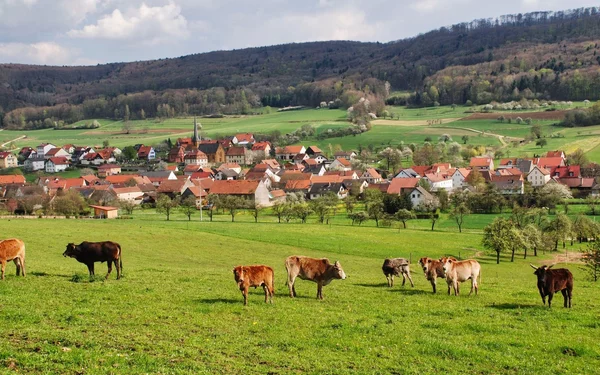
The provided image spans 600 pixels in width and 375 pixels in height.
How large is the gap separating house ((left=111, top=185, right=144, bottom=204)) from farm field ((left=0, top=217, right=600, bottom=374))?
238 feet

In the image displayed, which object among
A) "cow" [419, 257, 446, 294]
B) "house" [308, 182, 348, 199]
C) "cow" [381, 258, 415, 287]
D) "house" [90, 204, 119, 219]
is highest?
"cow" [419, 257, 446, 294]

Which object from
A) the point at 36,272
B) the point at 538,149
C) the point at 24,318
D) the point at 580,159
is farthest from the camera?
the point at 538,149

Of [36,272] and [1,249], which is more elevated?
[1,249]

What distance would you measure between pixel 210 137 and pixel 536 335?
169790mm

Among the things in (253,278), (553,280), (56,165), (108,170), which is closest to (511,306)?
(553,280)

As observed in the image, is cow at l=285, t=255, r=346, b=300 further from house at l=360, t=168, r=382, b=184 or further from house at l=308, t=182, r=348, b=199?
house at l=360, t=168, r=382, b=184

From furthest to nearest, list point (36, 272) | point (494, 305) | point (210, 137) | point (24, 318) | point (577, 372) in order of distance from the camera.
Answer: point (210, 137) → point (36, 272) → point (494, 305) → point (24, 318) → point (577, 372)

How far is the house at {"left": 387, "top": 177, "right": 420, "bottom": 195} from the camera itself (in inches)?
3578

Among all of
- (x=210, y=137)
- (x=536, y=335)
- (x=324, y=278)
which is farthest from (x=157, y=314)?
(x=210, y=137)

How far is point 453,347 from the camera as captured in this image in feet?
40.0

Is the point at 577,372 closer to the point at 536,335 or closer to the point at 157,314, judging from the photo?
the point at 536,335

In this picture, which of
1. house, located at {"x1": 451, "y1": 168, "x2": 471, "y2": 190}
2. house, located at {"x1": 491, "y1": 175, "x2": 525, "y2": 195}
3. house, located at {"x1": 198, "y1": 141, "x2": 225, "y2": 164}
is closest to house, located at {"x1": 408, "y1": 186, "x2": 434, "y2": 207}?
house, located at {"x1": 491, "y1": 175, "x2": 525, "y2": 195}

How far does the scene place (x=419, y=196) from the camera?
84.0 m

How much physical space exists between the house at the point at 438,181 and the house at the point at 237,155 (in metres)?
61.5
